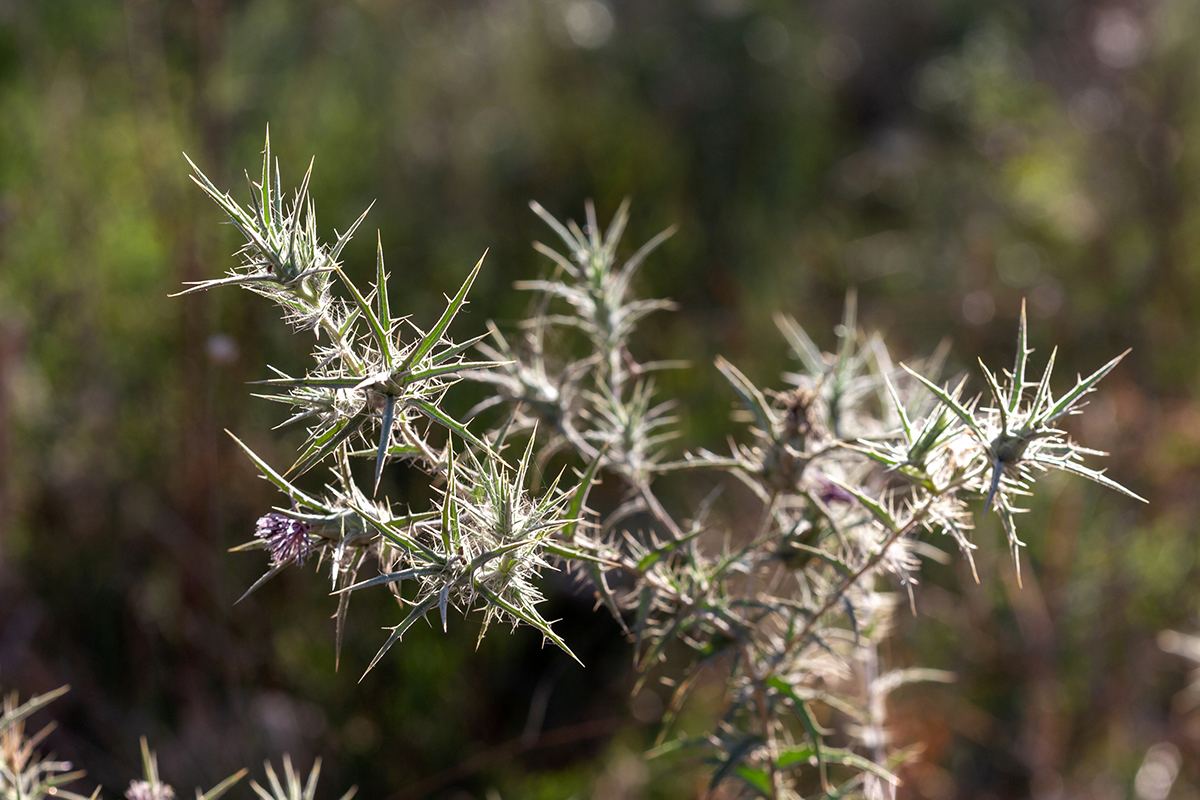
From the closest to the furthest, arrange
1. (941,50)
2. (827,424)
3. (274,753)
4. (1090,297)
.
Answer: (827,424), (274,753), (1090,297), (941,50)

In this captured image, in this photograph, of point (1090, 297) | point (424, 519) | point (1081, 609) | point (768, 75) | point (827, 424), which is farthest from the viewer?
point (768, 75)

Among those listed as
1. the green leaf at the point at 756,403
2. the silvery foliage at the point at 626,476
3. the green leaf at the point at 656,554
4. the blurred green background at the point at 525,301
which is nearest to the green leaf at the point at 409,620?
the silvery foliage at the point at 626,476

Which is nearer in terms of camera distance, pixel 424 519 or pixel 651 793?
pixel 424 519

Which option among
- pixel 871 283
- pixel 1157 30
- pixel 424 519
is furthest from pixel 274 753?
pixel 1157 30

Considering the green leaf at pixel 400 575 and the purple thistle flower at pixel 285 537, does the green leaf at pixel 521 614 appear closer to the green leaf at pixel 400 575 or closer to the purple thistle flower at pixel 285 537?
the green leaf at pixel 400 575

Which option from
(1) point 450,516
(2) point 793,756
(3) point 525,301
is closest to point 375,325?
(1) point 450,516

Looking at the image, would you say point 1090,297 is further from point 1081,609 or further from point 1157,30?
point 1081,609
